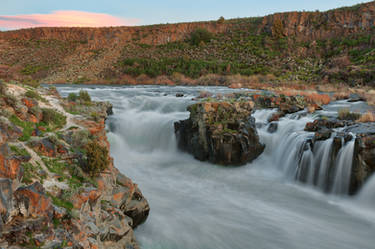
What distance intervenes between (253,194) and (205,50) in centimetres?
4036

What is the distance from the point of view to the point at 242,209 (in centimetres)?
784

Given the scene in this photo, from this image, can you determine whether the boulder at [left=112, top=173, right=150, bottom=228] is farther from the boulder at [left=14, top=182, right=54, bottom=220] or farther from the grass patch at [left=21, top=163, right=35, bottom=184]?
the boulder at [left=14, top=182, right=54, bottom=220]

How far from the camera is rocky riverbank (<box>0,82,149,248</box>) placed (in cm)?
320

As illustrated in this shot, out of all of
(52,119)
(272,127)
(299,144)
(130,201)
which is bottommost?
(130,201)

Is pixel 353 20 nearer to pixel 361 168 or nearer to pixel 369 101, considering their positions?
pixel 369 101

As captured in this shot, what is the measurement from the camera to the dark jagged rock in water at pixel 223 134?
10.7 meters

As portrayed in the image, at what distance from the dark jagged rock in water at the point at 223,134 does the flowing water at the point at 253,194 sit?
413 mm

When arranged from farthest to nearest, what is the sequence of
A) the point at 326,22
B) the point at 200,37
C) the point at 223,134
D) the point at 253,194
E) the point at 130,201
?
the point at 200,37
the point at 326,22
the point at 223,134
the point at 253,194
the point at 130,201

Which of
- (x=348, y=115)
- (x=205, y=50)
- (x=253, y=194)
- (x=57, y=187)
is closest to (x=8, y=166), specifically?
(x=57, y=187)

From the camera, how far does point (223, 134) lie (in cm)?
1071

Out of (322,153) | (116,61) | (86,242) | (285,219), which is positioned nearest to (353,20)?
(116,61)

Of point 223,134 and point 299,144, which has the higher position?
point 223,134

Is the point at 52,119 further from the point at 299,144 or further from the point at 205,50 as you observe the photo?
the point at 205,50

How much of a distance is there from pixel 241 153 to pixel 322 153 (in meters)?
2.91
